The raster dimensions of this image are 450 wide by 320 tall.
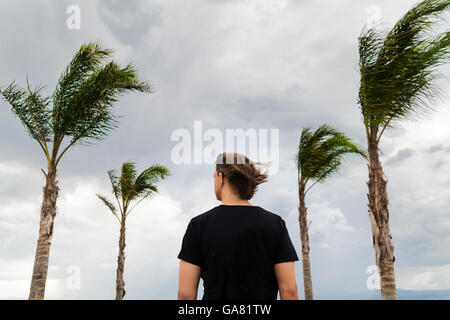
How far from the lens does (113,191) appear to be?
17797 mm

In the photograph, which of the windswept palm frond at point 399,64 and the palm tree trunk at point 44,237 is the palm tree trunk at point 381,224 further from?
the palm tree trunk at point 44,237

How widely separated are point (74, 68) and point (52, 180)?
366 cm

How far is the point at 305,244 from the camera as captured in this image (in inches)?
591

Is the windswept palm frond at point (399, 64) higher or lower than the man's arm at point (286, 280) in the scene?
higher

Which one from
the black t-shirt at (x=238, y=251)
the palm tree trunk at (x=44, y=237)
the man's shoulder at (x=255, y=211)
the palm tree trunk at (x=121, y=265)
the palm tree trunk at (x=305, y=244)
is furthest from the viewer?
the palm tree trunk at (x=121, y=265)

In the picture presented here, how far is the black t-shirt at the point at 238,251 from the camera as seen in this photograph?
2.37m

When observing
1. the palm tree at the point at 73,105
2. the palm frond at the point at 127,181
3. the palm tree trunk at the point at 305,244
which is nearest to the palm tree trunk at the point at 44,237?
the palm tree at the point at 73,105

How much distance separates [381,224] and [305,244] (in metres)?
6.88

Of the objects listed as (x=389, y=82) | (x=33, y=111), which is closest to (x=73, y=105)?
(x=33, y=111)

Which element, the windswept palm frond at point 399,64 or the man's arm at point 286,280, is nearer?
the man's arm at point 286,280

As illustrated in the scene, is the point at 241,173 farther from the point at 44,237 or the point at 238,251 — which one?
the point at 44,237

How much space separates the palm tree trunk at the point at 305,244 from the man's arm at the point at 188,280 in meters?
13.3
